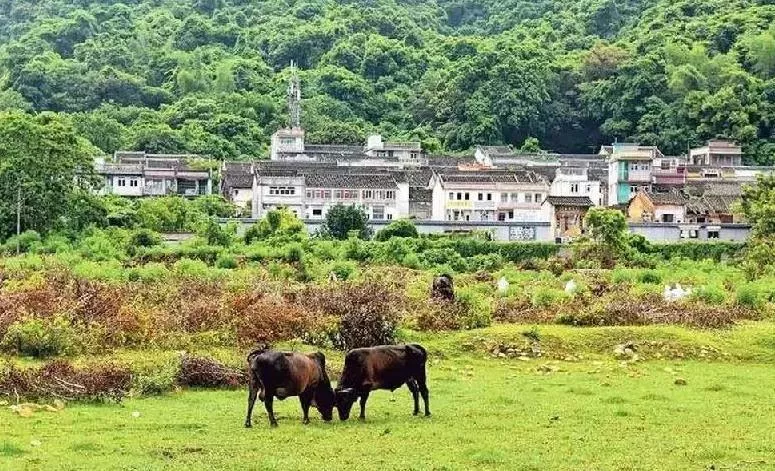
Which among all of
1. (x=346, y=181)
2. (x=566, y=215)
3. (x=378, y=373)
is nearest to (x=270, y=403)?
(x=378, y=373)

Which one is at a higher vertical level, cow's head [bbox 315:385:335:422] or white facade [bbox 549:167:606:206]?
white facade [bbox 549:167:606:206]

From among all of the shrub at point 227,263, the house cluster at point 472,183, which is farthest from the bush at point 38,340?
the house cluster at point 472,183

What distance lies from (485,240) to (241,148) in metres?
41.6

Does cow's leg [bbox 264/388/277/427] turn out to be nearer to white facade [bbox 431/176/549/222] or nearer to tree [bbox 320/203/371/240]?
tree [bbox 320/203/371/240]

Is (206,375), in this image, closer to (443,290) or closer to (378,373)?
(378,373)

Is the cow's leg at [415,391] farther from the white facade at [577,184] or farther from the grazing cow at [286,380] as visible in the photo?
the white facade at [577,184]

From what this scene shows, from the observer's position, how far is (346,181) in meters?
75.7

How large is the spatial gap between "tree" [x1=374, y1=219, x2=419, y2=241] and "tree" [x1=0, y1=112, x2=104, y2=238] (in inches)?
665

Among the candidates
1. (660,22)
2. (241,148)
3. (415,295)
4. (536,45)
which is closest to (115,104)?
(241,148)

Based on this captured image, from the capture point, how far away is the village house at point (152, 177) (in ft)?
266

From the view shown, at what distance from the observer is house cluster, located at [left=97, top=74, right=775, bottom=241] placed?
239ft

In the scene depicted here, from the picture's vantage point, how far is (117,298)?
23.5 m

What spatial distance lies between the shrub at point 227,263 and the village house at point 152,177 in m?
32.5

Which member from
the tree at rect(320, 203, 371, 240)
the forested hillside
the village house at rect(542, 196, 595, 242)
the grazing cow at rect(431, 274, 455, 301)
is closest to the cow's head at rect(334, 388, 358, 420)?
the grazing cow at rect(431, 274, 455, 301)
